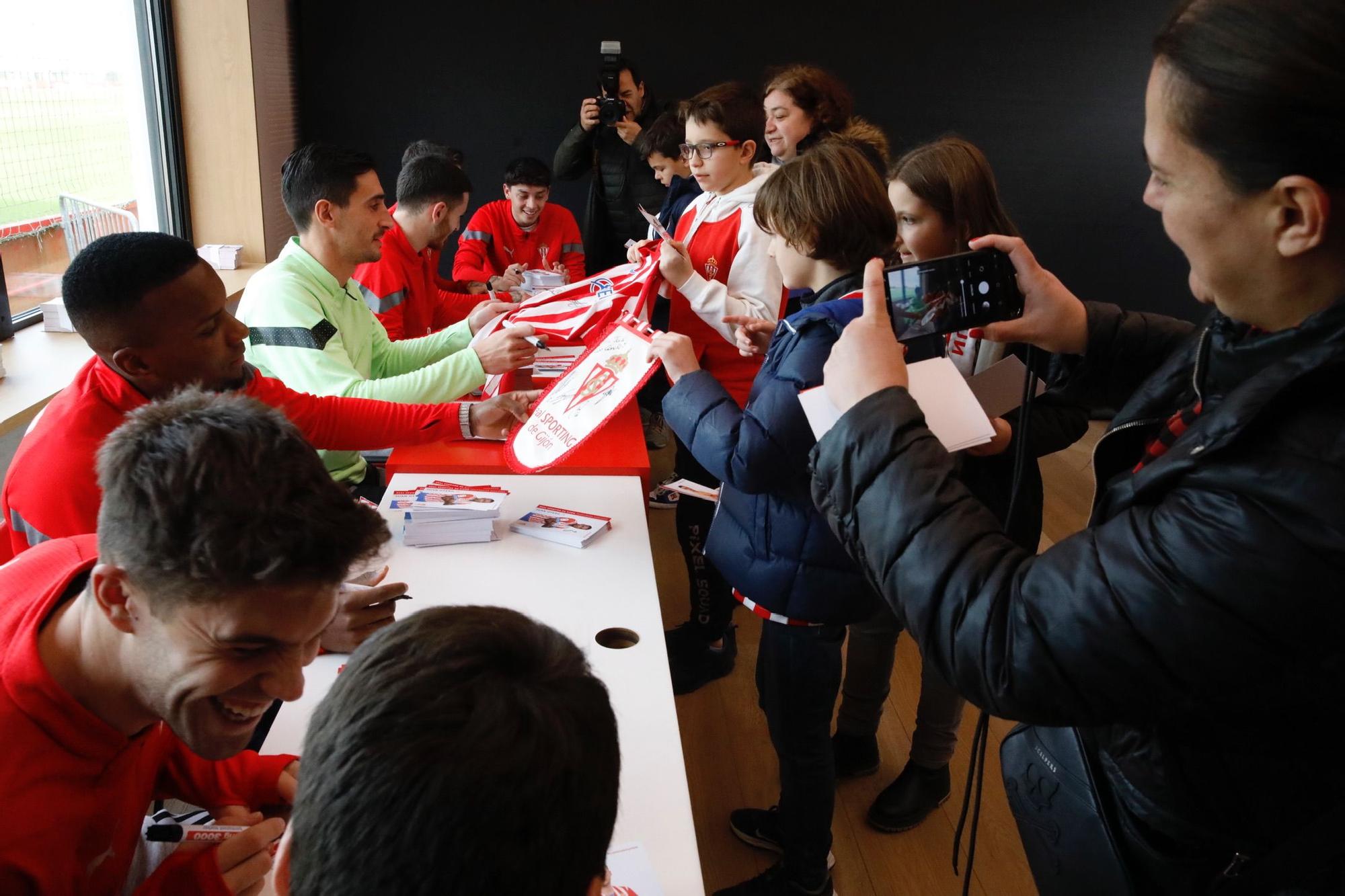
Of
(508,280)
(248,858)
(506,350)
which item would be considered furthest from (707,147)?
(248,858)

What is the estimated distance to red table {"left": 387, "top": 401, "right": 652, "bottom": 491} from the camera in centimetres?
232

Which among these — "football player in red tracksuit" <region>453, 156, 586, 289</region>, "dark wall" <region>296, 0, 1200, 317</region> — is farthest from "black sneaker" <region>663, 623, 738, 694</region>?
"dark wall" <region>296, 0, 1200, 317</region>

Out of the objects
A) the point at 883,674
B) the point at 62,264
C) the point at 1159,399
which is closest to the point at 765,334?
the point at 883,674

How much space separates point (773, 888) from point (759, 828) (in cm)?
23

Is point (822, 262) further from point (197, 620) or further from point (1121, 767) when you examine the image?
point (197, 620)

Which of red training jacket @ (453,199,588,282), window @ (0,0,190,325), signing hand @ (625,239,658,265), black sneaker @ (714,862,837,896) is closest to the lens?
black sneaker @ (714,862,837,896)

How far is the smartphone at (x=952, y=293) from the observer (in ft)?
4.05

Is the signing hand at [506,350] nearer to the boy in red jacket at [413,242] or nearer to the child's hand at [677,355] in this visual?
the child's hand at [677,355]

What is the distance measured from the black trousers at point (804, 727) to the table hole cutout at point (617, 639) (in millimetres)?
364

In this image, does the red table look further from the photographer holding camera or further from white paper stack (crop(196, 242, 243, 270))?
the photographer holding camera

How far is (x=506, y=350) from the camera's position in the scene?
2410 millimetres

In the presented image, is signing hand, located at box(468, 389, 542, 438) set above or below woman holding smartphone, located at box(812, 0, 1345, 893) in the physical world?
below

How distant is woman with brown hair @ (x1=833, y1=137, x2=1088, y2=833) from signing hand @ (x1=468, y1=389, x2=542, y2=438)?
964mm

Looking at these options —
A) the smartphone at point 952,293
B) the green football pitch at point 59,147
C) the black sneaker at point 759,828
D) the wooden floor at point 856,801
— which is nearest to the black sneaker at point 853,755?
the wooden floor at point 856,801
